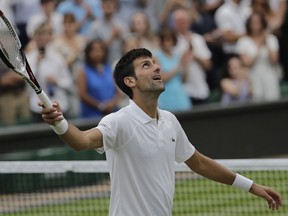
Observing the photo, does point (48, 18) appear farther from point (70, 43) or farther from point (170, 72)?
point (170, 72)

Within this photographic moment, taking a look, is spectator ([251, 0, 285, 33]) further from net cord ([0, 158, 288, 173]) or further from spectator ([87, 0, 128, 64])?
net cord ([0, 158, 288, 173])

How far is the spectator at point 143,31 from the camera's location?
15.1 metres

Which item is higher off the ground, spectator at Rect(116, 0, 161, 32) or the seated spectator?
spectator at Rect(116, 0, 161, 32)

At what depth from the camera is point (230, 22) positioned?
1717cm

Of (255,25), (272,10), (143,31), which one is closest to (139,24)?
(143,31)

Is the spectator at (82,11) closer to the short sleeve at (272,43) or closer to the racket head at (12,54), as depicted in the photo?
the short sleeve at (272,43)

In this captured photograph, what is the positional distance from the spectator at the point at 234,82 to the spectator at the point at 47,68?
3.11 meters

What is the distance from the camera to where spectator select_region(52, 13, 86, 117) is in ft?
47.0

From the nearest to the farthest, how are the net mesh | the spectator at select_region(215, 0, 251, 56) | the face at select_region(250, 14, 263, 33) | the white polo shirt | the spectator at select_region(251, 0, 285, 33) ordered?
the net mesh, the white polo shirt, the face at select_region(250, 14, 263, 33), the spectator at select_region(215, 0, 251, 56), the spectator at select_region(251, 0, 285, 33)

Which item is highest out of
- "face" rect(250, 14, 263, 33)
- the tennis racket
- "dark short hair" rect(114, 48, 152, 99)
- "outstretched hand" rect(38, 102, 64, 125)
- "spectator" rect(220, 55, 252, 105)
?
the tennis racket

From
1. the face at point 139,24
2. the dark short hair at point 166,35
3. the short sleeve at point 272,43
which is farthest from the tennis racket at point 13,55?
the short sleeve at point 272,43

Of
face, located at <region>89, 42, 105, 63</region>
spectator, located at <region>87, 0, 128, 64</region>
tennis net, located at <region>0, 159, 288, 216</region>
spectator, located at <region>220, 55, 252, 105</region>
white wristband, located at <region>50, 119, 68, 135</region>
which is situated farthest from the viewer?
spectator, located at <region>220, 55, 252, 105</region>

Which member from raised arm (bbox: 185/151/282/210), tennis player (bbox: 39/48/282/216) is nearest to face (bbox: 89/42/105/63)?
raised arm (bbox: 185/151/282/210)

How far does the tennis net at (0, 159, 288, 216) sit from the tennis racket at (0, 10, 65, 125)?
510cm
